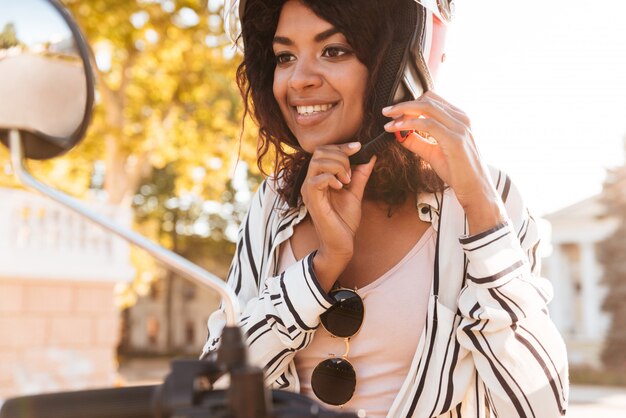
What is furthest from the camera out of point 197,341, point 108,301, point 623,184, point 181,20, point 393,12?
point 197,341

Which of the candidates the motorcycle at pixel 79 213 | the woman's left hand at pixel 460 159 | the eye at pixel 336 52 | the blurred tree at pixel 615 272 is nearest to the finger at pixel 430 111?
the woman's left hand at pixel 460 159

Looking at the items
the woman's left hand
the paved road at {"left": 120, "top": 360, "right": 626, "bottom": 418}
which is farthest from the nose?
the paved road at {"left": 120, "top": 360, "right": 626, "bottom": 418}

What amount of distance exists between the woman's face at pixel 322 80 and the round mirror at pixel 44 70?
2.30 ft

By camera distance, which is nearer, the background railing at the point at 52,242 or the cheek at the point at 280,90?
the cheek at the point at 280,90

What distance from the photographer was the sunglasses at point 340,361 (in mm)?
1557

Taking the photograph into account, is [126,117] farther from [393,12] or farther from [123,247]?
[393,12]

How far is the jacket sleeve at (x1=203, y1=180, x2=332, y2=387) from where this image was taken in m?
1.50

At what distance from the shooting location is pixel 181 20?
36.5ft

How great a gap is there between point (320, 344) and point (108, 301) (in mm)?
11439

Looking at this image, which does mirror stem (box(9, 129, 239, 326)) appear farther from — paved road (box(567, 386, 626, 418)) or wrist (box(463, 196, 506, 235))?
paved road (box(567, 386, 626, 418))

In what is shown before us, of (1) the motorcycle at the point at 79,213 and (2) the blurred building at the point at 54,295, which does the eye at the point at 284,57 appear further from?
(2) the blurred building at the point at 54,295

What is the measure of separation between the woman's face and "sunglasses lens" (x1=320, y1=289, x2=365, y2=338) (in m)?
0.34

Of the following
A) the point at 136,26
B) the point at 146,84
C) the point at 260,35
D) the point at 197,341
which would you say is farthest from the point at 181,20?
the point at 197,341

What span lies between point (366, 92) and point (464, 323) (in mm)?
545
